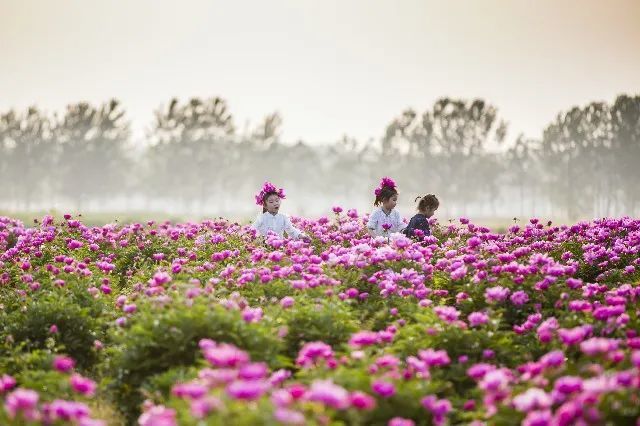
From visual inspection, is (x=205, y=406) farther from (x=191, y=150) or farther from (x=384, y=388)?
(x=191, y=150)

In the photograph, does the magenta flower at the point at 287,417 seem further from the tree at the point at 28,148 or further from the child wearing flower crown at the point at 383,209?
the tree at the point at 28,148

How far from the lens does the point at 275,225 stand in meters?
11.3

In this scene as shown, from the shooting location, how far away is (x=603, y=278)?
320 inches

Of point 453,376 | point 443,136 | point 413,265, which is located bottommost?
point 453,376

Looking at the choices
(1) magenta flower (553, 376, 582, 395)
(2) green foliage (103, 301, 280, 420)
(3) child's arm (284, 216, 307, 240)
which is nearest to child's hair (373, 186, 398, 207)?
(3) child's arm (284, 216, 307, 240)

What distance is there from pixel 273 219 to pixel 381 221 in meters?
1.83

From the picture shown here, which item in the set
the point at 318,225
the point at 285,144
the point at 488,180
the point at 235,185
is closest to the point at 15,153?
the point at 235,185

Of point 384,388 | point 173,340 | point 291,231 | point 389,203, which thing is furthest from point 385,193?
point 384,388

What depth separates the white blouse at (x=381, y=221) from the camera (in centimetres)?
1119

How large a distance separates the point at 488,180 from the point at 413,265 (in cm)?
5839

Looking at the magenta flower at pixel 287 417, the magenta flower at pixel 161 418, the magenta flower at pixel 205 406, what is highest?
the magenta flower at pixel 205 406

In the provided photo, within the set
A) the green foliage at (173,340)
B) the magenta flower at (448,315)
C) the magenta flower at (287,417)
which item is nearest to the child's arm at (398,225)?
the magenta flower at (448,315)

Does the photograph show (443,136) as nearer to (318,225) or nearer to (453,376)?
(318,225)

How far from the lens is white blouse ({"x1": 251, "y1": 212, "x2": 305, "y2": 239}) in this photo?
11.2 metres
